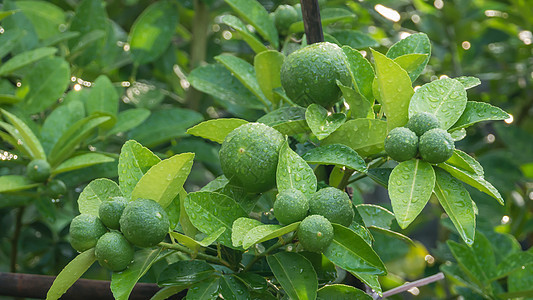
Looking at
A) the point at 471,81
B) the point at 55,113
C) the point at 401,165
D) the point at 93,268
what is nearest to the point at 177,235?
the point at 401,165

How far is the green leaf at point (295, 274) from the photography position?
54cm

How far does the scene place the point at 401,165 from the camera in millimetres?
550

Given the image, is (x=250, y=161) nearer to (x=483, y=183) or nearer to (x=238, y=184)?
(x=238, y=184)

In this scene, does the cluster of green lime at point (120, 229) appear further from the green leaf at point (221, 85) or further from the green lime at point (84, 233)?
the green leaf at point (221, 85)

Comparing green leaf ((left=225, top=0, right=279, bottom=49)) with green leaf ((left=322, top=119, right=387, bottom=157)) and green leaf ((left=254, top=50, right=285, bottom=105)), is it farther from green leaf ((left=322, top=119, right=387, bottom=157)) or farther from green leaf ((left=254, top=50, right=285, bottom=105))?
green leaf ((left=322, top=119, right=387, bottom=157))

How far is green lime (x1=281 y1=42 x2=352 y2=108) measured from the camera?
0.62m

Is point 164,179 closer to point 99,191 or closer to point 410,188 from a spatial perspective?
point 99,191

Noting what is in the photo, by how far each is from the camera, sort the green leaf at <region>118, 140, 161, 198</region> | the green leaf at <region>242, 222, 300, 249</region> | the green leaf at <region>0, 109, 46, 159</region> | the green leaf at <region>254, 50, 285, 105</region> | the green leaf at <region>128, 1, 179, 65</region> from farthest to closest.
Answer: the green leaf at <region>128, 1, 179, 65</region>, the green leaf at <region>0, 109, 46, 159</region>, the green leaf at <region>254, 50, 285, 105</region>, the green leaf at <region>118, 140, 161, 198</region>, the green leaf at <region>242, 222, 300, 249</region>

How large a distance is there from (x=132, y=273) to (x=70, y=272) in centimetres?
6

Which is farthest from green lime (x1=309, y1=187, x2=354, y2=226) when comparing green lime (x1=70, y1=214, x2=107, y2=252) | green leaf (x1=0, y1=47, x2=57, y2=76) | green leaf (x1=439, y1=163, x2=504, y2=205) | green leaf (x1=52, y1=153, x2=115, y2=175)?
green leaf (x1=0, y1=47, x2=57, y2=76)

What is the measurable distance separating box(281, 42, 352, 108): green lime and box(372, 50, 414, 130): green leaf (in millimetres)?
58

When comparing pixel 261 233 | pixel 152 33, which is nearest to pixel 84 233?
pixel 261 233

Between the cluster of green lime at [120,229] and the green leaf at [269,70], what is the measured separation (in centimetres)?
27

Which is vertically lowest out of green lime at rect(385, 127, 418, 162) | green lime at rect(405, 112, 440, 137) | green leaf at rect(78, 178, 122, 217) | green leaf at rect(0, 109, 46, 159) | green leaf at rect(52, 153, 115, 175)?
green leaf at rect(52, 153, 115, 175)
